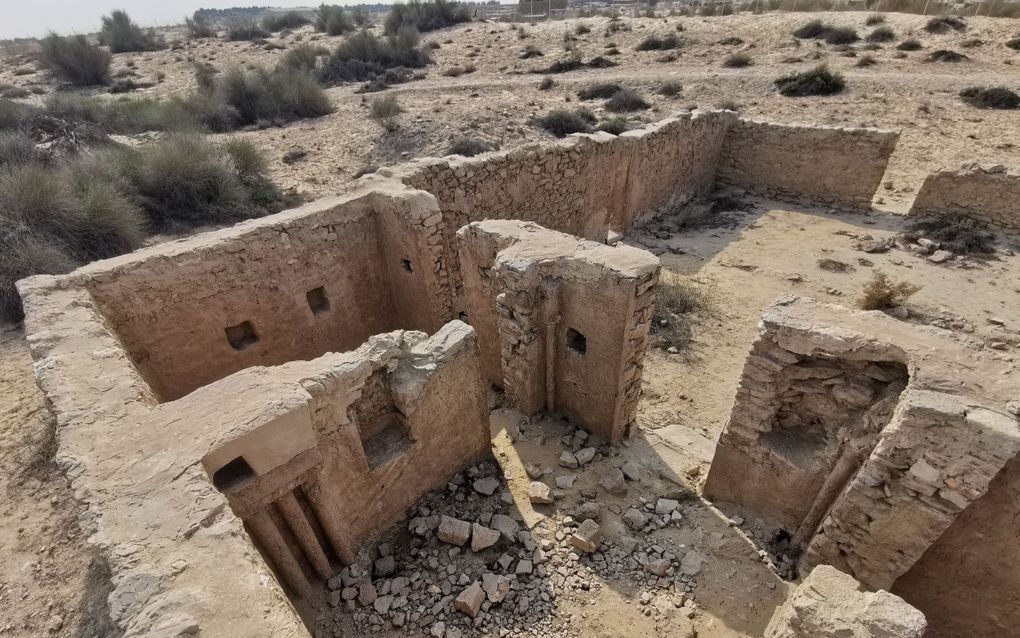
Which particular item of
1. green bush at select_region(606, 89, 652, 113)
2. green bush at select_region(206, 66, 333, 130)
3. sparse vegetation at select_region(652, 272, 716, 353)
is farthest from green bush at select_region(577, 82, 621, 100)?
sparse vegetation at select_region(652, 272, 716, 353)

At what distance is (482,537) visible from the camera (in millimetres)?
4258

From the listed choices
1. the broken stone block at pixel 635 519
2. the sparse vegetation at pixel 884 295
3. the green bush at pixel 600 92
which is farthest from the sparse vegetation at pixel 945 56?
the broken stone block at pixel 635 519

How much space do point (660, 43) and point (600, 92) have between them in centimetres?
951

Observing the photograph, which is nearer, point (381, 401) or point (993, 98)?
point (381, 401)

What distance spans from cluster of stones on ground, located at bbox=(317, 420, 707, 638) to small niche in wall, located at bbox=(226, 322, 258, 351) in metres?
3.15

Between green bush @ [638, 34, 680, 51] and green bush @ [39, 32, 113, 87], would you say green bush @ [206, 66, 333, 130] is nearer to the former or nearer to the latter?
green bush @ [39, 32, 113, 87]

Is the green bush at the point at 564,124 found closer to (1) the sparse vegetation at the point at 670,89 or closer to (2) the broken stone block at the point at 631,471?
(1) the sparse vegetation at the point at 670,89

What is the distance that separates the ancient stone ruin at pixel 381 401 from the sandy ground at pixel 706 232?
32.0 inches

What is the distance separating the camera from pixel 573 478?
501 cm

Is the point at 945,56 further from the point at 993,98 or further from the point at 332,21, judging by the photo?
the point at 332,21

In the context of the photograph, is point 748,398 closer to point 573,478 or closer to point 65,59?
point 573,478

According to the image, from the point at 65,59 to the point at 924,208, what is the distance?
36.0m

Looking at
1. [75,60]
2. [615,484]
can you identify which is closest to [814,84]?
[615,484]

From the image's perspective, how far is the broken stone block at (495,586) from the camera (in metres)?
3.94
